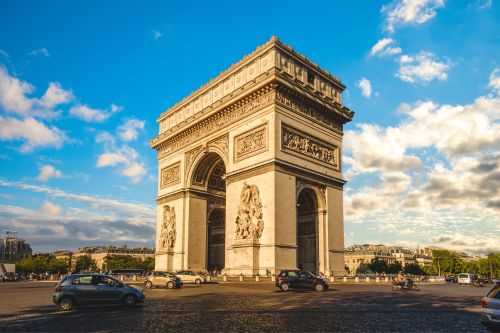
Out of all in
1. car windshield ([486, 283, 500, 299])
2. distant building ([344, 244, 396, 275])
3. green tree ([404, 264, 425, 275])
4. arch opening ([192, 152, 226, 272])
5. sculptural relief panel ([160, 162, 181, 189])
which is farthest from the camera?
distant building ([344, 244, 396, 275])

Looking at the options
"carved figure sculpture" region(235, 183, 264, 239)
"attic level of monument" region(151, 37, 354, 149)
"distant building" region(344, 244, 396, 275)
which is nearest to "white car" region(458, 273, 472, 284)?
"attic level of monument" region(151, 37, 354, 149)

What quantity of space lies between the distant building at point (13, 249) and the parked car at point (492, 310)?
178 meters

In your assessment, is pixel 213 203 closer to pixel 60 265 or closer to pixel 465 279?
pixel 465 279

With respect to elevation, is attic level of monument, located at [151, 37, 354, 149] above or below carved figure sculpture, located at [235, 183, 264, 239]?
above

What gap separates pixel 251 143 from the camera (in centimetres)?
3419

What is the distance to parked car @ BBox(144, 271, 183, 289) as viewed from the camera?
28391mm

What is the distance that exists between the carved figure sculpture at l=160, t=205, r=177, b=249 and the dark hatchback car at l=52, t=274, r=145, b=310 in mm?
25024

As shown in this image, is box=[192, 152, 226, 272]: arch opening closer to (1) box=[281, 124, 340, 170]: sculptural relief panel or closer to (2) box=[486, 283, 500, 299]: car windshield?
(1) box=[281, 124, 340, 170]: sculptural relief panel

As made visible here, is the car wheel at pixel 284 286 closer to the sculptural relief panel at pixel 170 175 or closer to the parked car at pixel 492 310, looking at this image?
the parked car at pixel 492 310

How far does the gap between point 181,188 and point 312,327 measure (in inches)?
1259

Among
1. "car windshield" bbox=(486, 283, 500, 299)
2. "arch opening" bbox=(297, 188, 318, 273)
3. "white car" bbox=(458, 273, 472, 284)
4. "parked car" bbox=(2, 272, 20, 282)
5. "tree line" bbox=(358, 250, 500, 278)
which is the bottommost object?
"tree line" bbox=(358, 250, 500, 278)

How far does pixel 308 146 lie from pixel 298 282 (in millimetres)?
13267

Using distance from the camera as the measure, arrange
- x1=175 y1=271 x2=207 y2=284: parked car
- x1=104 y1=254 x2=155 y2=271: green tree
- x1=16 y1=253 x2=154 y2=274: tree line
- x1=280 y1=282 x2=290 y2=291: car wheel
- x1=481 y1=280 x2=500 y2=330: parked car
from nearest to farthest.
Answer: x1=481 y1=280 x2=500 y2=330: parked car → x1=280 y1=282 x2=290 y2=291: car wheel → x1=175 y1=271 x2=207 y2=284: parked car → x1=16 y1=253 x2=154 y2=274: tree line → x1=104 y1=254 x2=155 y2=271: green tree

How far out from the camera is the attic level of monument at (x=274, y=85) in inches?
1305
